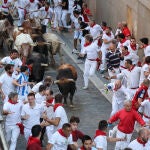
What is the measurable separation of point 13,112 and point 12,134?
0.55 m

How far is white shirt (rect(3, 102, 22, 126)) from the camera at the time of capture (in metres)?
15.6

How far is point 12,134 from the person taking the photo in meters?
15.8

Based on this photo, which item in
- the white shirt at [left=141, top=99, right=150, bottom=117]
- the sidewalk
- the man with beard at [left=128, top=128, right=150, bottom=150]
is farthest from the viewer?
the sidewalk

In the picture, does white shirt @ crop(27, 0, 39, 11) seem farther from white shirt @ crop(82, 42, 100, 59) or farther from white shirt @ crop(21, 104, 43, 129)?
white shirt @ crop(21, 104, 43, 129)

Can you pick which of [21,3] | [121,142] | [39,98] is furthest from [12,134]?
[21,3]

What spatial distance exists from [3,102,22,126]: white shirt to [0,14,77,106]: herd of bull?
361 centimetres

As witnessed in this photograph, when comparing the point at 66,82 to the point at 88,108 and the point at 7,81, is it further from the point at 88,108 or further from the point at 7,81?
the point at 7,81

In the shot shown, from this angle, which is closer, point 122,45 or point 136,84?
point 136,84

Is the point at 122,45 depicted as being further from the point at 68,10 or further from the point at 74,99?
the point at 68,10

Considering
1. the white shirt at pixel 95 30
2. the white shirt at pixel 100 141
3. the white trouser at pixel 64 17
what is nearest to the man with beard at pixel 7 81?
the white shirt at pixel 100 141

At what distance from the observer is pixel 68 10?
28922mm

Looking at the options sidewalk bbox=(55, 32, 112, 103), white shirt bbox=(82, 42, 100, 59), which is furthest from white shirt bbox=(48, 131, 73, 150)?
white shirt bbox=(82, 42, 100, 59)

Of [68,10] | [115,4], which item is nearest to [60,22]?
[68,10]

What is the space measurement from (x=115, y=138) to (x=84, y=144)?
1.46 meters
